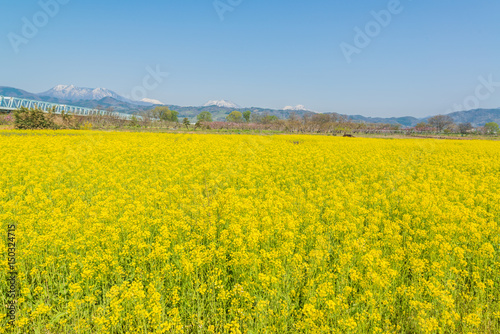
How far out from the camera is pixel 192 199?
344 inches

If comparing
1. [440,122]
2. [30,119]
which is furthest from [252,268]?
[440,122]

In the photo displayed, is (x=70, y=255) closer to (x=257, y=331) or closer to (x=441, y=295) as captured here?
(x=257, y=331)

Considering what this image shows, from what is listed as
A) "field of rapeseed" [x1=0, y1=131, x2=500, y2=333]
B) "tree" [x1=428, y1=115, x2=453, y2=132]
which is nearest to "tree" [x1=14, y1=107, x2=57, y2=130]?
"field of rapeseed" [x1=0, y1=131, x2=500, y2=333]

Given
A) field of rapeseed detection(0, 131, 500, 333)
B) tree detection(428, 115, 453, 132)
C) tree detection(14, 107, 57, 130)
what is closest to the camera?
field of rapeseed detection(0, 131, 500, 333)

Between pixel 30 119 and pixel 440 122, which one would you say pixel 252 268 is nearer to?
pixel 30 119

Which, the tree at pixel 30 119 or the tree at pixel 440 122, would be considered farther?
the tree at pixel 440 122

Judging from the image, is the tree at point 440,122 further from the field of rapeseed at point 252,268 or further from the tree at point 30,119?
the tree at point 30,119

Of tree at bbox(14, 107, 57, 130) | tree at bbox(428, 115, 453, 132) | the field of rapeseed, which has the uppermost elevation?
tree at bbox(428, 115, 453, 132)

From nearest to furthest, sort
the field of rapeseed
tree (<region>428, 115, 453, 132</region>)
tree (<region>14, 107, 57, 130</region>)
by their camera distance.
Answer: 1. the field of rapeseed
2. tree (<region>14, 107, 57, 130</region>)
3. tree (<region>428, 115, 453, 132</region>)

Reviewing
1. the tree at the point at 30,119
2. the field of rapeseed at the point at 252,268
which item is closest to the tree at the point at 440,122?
the field of rapeseed at the point at 252,268

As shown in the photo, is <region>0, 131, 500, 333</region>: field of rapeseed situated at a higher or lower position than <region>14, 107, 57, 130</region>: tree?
lower

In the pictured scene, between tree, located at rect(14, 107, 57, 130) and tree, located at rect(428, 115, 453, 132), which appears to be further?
tree, located at rect(428, 115, 453, 132)

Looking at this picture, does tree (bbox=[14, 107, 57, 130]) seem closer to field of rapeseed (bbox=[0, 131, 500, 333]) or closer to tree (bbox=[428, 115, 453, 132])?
field of rapeseed (bbox=[0, 131, 500, 333])

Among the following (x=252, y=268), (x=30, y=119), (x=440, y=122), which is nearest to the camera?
(x=252, y=268)
